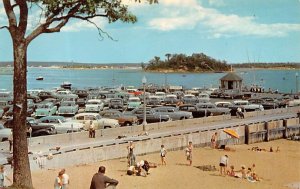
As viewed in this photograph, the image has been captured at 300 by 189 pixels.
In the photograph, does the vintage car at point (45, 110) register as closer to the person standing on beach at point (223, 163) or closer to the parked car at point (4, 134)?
the parked car at point (4, 134)

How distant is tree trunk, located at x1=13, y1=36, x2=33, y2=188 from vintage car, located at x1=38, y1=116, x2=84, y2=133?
702 inches

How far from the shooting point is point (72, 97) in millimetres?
74188

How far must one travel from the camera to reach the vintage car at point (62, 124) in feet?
126

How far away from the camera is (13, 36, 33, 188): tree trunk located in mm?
19567

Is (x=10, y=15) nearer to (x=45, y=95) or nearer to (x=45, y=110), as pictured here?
(x=45, y=110)

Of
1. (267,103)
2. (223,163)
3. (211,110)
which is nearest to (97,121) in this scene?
(223,163)

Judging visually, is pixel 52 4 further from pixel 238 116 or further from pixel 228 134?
pixel 238 116

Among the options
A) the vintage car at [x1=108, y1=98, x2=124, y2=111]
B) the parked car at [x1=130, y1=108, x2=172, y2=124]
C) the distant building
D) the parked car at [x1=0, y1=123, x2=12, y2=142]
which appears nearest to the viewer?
the parked car at [x1=0, y1=123, x2=12, y2=142]

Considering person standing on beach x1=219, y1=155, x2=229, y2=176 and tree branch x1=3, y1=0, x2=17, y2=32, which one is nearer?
tree branch x1=3, y1=0, x2=17, y2=32

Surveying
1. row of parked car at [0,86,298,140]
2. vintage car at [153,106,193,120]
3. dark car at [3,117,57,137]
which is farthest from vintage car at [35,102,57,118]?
dark car at [3,117,57,137]

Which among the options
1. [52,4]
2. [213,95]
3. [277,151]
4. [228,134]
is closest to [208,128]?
[228,134]

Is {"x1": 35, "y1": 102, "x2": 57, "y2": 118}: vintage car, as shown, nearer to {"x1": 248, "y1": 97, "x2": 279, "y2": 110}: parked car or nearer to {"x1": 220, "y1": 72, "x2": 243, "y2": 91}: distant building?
{"x1": 248, "y1": 97, "x2": 279, "y2": 110}: parked car

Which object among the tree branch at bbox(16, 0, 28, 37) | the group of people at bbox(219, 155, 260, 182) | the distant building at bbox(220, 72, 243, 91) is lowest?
the group of people at bbox(219, 155, 260, 182)

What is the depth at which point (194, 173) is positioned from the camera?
101 ft
